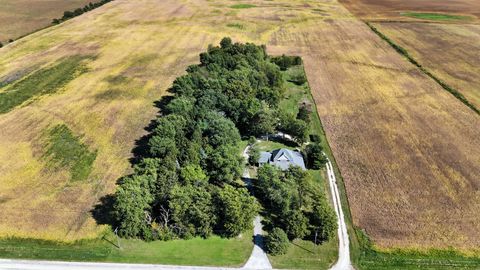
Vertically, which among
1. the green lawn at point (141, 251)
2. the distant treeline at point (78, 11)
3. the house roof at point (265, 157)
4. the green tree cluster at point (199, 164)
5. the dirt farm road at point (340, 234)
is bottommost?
the dirt farm road at point (340, 234)

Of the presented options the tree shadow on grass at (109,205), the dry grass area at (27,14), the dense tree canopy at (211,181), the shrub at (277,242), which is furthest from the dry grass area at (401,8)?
the shrub at (277,242)

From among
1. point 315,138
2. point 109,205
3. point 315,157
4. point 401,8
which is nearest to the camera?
point 109,205

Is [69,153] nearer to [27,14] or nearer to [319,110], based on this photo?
[319,110]

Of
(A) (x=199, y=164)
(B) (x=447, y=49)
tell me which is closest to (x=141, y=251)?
(A) (x=199, y=164)

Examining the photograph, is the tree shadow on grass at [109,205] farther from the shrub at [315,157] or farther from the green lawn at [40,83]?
the green lawn at [40,83]

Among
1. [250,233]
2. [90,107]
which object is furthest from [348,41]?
[250,233]

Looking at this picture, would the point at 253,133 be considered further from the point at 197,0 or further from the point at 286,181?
the point at 197,0

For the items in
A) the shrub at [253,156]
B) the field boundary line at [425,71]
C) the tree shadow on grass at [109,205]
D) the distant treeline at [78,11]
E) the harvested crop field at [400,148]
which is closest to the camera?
the harvested crop field at [400,148]
